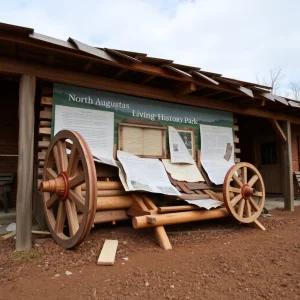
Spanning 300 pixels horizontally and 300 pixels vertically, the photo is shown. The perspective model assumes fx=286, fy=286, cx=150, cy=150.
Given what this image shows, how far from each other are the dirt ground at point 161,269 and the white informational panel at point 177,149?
1746 millimetres

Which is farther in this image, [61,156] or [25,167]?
[61,156]

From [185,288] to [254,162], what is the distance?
29.3 feet

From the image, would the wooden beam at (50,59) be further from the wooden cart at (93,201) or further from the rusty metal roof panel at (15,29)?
the wooden cart at (93,201)

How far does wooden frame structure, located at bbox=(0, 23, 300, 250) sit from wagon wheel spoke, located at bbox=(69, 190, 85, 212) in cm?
70

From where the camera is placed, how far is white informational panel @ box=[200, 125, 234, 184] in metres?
6.53

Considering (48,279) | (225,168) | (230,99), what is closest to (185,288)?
(48,279)

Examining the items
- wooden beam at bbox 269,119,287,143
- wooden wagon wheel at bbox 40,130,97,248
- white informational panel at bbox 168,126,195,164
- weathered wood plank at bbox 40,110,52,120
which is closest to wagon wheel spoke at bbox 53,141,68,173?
wooden wagon wheel at bbox 40,130,97,248

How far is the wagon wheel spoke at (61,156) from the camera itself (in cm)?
421

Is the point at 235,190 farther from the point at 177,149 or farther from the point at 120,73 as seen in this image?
the point at 120,73

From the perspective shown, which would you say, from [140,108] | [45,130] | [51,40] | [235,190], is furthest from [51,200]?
[235,190]

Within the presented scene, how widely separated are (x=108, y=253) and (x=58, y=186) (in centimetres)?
114

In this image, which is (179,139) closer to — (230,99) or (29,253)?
(230,99)

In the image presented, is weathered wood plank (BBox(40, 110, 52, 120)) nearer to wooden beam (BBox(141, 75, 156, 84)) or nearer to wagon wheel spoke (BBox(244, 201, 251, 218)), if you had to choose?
wooden beam (BBox(141, 75, 156, 84))

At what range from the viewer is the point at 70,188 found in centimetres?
395
